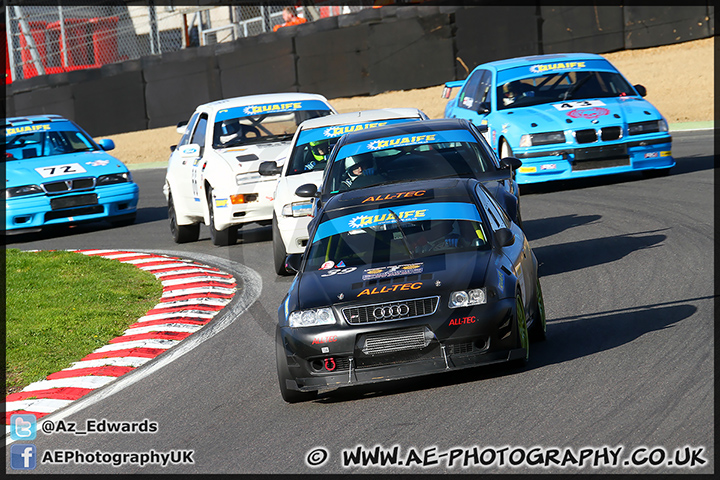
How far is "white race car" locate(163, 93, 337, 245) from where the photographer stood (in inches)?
498

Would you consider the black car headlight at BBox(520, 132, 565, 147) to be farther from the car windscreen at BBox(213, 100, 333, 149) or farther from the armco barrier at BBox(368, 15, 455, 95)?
the armco barrier at BBox(368, 15, 455, 95)

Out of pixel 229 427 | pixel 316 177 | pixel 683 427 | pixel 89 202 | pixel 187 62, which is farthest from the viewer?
pixel 187 62

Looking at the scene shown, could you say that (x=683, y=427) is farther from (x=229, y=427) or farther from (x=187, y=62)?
(x=187, y=62)

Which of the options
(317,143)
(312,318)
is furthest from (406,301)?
(317,143)

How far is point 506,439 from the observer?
17.6 feet

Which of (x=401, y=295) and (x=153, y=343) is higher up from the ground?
(x=401, y=295)

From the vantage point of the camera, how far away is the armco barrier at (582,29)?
76.4 feet

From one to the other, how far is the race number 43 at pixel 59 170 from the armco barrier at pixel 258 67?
12167 millimetres

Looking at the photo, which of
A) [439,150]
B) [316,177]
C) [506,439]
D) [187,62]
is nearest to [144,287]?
[316,177]

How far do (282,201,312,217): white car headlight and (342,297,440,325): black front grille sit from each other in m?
4.65

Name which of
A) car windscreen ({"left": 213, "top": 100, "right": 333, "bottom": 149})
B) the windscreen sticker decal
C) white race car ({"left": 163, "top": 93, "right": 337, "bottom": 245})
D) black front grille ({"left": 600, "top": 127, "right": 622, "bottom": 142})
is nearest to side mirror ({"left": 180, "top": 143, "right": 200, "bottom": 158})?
white race car ({"left": 163, "top": 93, "right": 337, "bottom": 245})

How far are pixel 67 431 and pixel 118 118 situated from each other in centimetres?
2543

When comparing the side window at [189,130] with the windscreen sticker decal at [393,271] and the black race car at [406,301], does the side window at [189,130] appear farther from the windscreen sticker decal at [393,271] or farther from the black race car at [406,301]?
the windscreen sticker decal at [393,271]

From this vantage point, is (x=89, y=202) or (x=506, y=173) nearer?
(x=506, y=173)
